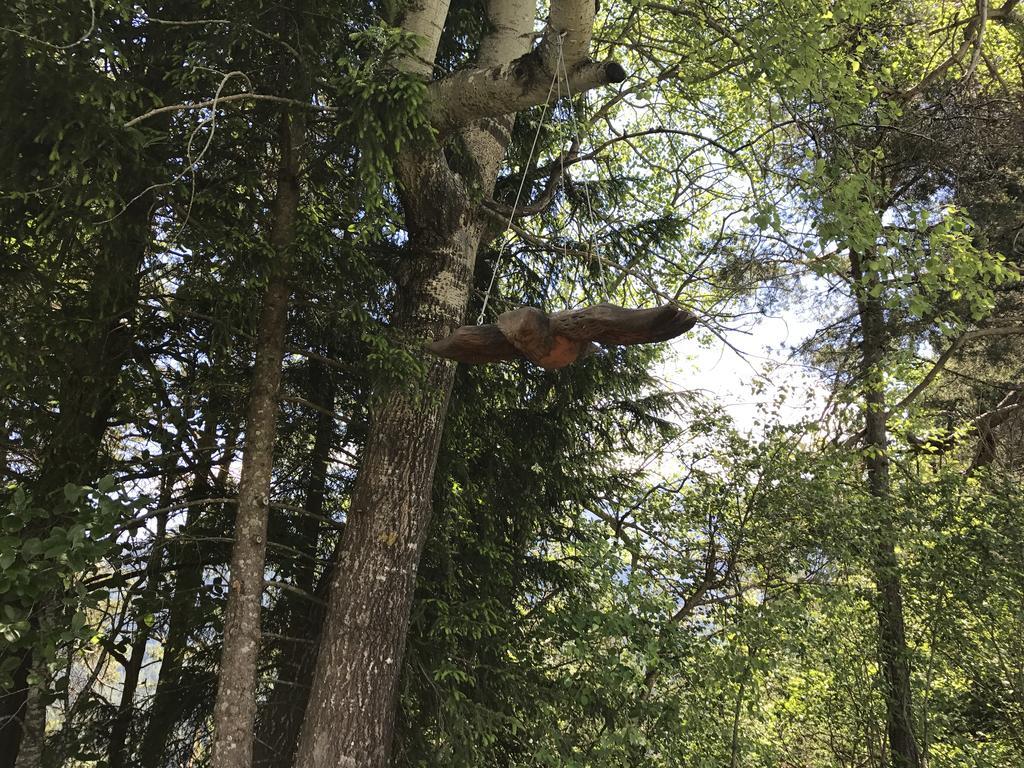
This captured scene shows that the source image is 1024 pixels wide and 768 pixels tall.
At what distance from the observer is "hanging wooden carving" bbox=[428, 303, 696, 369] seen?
2.04m

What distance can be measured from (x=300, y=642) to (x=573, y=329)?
352 cm

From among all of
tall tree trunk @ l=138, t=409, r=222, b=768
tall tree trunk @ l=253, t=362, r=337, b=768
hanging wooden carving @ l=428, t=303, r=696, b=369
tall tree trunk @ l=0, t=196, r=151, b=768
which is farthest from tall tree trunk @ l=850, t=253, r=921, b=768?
tall tree trunk @ l=0, t=196, r=151, b=768

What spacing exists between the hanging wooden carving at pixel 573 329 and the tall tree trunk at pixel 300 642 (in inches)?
109

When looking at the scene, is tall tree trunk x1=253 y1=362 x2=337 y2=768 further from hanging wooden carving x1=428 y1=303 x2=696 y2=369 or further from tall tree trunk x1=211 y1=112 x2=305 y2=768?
hanging wooden carving x1=428 y1=303 x2=696 y2=369


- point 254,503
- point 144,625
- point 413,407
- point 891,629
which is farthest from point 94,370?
point 891,629

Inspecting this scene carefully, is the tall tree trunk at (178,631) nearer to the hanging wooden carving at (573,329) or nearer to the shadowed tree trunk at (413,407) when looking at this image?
the shadowed tree trunk at (413,407)

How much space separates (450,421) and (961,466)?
25.2ft

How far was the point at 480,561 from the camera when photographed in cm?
564

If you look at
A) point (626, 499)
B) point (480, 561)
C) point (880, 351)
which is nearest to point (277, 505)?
point (480, 561)

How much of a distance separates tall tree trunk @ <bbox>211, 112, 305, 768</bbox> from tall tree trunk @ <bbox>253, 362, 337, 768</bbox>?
1.86 feet

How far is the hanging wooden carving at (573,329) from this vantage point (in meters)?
2.04

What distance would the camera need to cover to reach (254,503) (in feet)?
13.5

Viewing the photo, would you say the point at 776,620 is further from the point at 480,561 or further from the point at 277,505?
the point at 277,505

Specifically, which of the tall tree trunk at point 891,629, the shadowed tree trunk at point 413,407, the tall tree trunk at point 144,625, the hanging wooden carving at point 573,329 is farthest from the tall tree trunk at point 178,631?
the tall tree trunk at point 891,629
